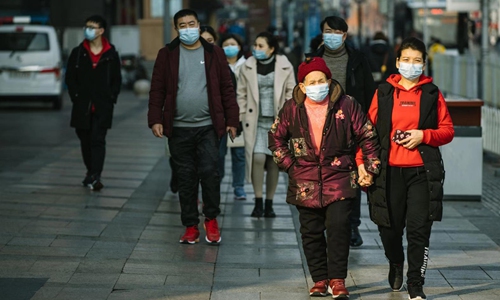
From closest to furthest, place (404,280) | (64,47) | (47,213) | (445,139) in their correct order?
1. (445,139)
2. (404,280)
3. (47,213)
4. (64,47)

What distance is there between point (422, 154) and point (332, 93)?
0.65m

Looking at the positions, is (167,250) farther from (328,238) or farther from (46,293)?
(328,238)

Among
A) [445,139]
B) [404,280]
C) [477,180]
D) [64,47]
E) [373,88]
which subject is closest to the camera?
[445,139]

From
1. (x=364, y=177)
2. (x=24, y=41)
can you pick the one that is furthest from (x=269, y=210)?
(x=24, y=41)

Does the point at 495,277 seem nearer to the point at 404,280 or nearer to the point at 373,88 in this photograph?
the point at 404,280

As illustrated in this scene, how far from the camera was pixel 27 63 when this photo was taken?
25.2 m

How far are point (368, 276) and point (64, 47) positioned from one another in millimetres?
28939

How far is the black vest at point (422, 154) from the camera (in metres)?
6.96

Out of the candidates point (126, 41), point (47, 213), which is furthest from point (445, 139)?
point (126, 41)

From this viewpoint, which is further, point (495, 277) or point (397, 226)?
point (495, 277)

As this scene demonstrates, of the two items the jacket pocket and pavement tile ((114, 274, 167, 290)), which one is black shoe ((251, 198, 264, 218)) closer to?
pavement tile ((114, 274, 167, 290))

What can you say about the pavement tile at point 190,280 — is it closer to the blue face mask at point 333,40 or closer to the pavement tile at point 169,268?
the pavement tile at point 169,268

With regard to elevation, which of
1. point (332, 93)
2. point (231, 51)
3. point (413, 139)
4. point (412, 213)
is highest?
point (231, 51)

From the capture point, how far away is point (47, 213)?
10.4 metres
